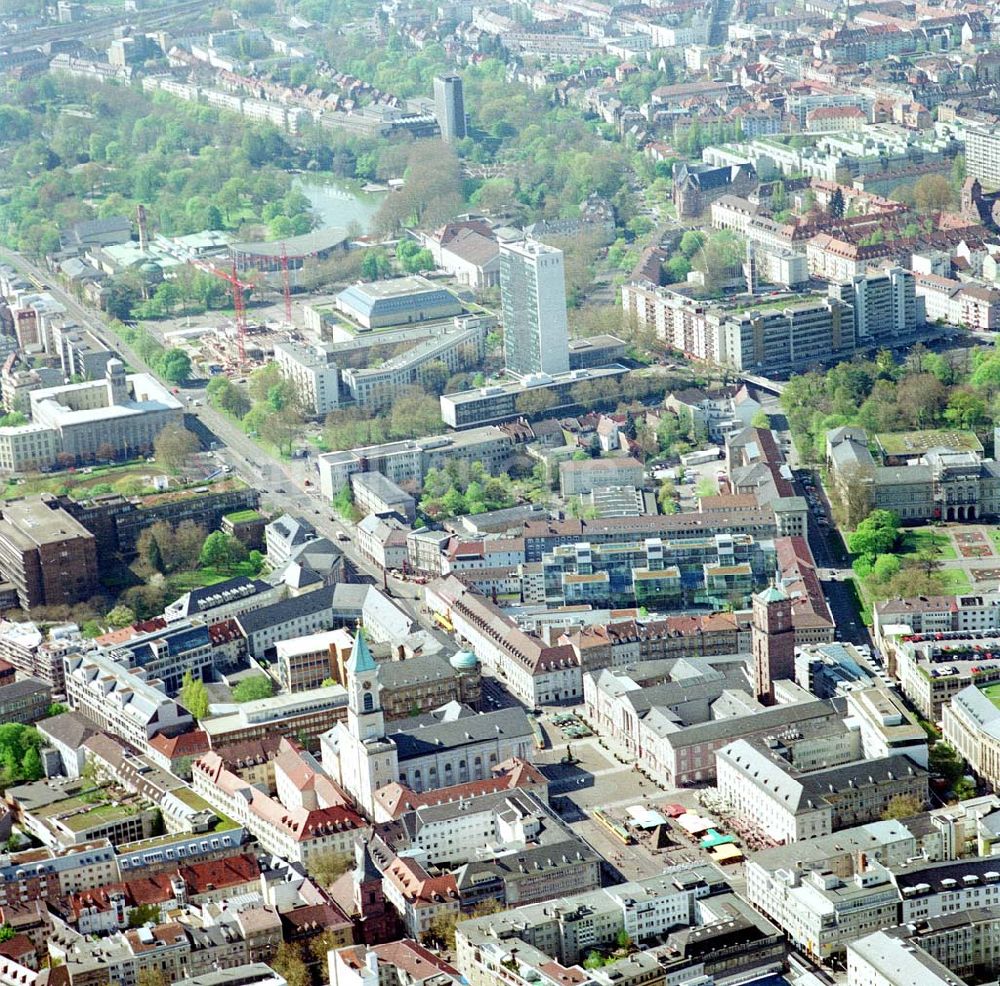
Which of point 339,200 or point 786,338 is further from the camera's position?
point 339,200

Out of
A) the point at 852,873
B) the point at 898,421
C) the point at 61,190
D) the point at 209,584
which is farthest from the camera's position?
the point at 61,190

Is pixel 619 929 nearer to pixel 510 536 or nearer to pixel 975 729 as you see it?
pixel 975 729

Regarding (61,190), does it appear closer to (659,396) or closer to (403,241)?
(403,241)

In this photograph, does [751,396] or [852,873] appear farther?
[751,396]

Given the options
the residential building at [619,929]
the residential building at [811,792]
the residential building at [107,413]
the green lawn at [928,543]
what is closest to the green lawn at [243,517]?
the residential building at [107,413]

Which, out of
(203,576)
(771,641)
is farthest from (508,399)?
(771,641)

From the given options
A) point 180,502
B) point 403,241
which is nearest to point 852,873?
point 180,502
